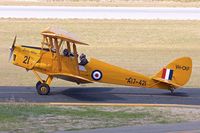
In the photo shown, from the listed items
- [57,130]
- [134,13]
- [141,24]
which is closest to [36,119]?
[57,130]

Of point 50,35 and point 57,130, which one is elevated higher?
point 50,35

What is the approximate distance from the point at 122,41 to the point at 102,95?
55.5 feet

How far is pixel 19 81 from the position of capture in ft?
81.9

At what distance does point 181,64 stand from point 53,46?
4.07 m

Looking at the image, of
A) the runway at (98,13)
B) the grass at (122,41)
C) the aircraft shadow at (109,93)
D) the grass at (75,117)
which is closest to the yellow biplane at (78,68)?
the aircraft shadow at (109,93)

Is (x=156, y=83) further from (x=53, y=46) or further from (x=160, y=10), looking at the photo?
(x=160, y=10)

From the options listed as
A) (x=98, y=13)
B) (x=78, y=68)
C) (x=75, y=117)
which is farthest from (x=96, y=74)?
(x=98, y=13)

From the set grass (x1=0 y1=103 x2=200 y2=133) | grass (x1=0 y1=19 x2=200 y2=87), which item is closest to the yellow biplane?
grass (x1=0 y1=19 x2=200 y2=87)

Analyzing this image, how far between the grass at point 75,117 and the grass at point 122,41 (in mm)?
6506

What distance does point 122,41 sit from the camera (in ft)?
126

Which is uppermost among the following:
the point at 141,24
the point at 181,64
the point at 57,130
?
the point at 141,24

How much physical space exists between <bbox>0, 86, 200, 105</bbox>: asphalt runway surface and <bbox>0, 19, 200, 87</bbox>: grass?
5.73 ft

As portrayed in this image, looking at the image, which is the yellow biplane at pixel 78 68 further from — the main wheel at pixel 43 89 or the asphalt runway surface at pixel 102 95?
the asphalt runway surface at pixel 102 95

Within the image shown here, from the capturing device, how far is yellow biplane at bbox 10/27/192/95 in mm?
21562
